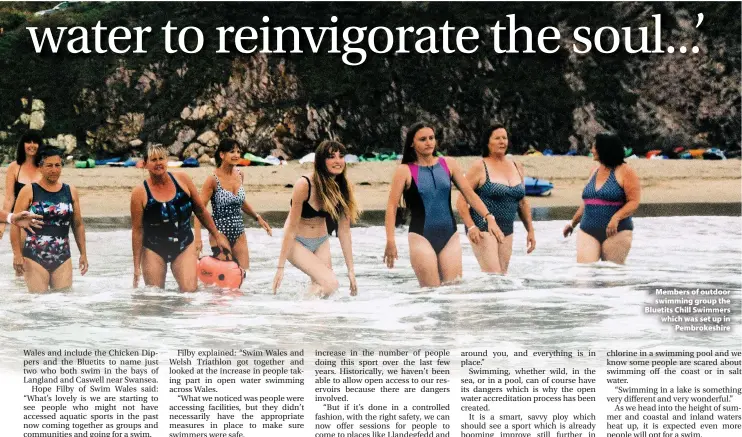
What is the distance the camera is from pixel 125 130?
29.2 m

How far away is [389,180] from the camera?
24.6 metres

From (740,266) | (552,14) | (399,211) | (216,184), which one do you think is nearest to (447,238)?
(399,211)

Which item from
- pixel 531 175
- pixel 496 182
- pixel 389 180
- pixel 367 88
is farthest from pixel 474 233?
pixel 367 88

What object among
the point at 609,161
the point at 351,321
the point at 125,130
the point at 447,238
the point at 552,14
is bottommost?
the point at 351,321

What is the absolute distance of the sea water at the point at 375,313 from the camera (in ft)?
34.0

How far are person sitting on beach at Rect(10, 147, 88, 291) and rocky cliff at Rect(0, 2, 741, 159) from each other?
17.5m

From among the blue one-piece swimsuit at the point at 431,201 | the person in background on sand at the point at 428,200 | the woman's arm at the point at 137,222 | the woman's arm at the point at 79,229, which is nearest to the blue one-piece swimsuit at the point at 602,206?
the person in background on sand at the point at 428,200

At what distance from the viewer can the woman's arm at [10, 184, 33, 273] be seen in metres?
9.89

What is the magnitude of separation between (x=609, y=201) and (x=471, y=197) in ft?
5.73

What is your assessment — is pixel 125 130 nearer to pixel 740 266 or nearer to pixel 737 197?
pixel 737 197

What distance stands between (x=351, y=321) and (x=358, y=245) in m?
5.67

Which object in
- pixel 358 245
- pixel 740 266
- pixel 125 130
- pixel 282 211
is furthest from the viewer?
pixel 125 130

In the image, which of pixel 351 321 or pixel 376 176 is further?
pixel 376 176

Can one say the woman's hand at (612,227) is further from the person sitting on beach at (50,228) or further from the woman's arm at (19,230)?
the woman's arm at (19,230)
